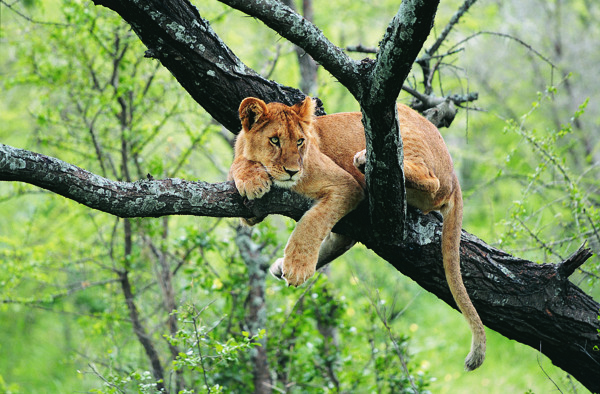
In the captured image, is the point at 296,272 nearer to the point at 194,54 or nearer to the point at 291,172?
the point at 291,172

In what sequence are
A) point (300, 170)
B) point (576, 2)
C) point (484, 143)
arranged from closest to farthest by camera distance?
point (300, 170)
point (576, 2)
point (484, 143)

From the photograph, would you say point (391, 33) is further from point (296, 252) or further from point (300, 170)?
point (296, 252)

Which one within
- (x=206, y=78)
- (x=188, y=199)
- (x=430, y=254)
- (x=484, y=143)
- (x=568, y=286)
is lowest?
(x=568, y=286)

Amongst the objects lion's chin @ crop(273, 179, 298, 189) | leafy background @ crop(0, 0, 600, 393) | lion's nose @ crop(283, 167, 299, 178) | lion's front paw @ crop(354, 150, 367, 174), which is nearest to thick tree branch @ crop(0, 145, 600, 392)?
lion's chin @ crop(273, 179, 298, 189)

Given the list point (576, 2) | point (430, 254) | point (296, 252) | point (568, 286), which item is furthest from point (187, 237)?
point (576, 2)

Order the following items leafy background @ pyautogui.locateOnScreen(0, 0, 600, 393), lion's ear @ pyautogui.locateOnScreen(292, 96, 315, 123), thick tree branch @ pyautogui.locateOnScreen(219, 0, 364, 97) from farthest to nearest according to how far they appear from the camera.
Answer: leafy background @ pyautogui.locateOnScreen(0, 0, 600, 393), lion's ear @ pyautogui.locateOnScreen(292, 96, 315, 123), thick tree branch @ pyautogui.locateOnScreen(219, 0, 364, 97)

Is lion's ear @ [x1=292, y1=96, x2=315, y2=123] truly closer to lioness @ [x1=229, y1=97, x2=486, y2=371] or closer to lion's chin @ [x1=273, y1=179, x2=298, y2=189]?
lioness @ [x1=229, y1=97, x2=486, y2=371]

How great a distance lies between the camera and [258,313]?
643 cm

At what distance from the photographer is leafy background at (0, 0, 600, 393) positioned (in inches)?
225

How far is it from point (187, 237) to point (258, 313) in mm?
1118

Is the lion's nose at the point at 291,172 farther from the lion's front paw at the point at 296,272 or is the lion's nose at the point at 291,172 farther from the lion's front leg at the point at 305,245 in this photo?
the lion's front paw at the point at 296,272

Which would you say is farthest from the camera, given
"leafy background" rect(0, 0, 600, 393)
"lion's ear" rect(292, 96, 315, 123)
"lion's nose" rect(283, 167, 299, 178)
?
"leafy background" rect(0, 0, 600, 393)

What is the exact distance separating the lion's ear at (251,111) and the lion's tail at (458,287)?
1596 mm

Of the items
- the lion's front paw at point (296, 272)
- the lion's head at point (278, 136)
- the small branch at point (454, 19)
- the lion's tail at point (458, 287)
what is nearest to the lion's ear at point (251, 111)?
the lion's head at point (278, 136)
